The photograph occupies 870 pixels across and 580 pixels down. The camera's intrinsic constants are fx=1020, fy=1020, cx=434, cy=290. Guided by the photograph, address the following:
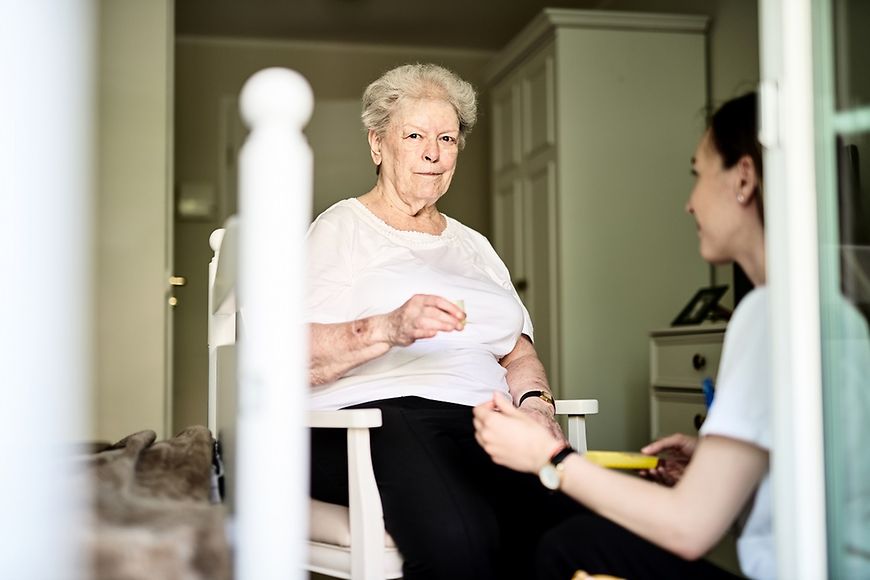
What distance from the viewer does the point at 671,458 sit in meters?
1.67

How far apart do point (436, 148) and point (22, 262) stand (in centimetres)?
132

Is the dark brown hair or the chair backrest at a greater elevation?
the dark brown hair

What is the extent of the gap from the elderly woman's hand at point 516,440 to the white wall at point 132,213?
2419 millimetres

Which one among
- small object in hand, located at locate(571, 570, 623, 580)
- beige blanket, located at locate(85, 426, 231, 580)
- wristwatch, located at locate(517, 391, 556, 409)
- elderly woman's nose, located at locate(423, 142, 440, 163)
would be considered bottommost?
small object in hand, located at locate(571, 570, 623, 580)

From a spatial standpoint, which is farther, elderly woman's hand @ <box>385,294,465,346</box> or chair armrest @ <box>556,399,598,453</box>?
chair armrest @ <box>556,399,598,453</box>

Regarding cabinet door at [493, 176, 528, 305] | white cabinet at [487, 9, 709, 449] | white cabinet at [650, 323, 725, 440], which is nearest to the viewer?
white cabinet at [650, 323, 725, 440]

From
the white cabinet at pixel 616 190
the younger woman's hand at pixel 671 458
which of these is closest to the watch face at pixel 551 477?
the younger woman's hand at pixel 671 458

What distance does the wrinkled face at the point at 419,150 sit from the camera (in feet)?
7.39

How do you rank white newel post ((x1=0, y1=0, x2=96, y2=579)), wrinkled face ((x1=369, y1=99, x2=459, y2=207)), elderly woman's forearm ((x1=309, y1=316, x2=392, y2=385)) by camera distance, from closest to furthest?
white newel post ((x1=0, y1=0, x2=96, y2=579)) → elderly woman's forearm ((x1=309, y1=316, x2=392, y2=385)) → wrinkled face ((x1=369, y1=99, x2=459, y2=207))

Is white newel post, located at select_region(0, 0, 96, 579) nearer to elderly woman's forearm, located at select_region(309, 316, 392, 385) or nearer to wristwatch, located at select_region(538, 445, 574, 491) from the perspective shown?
wristwatch, located at select_region(538, 445, 574, 491)

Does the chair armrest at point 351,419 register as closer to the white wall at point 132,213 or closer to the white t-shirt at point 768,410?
the white t-shirt at point 768,410

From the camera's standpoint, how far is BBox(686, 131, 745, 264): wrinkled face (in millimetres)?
1403

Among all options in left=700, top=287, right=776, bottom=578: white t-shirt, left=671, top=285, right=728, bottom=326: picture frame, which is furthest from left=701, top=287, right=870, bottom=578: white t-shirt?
left=671, top=285, right=728, bottom=326: picture frame

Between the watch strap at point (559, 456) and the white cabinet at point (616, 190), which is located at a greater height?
the white cabinet at point (616, 190)
